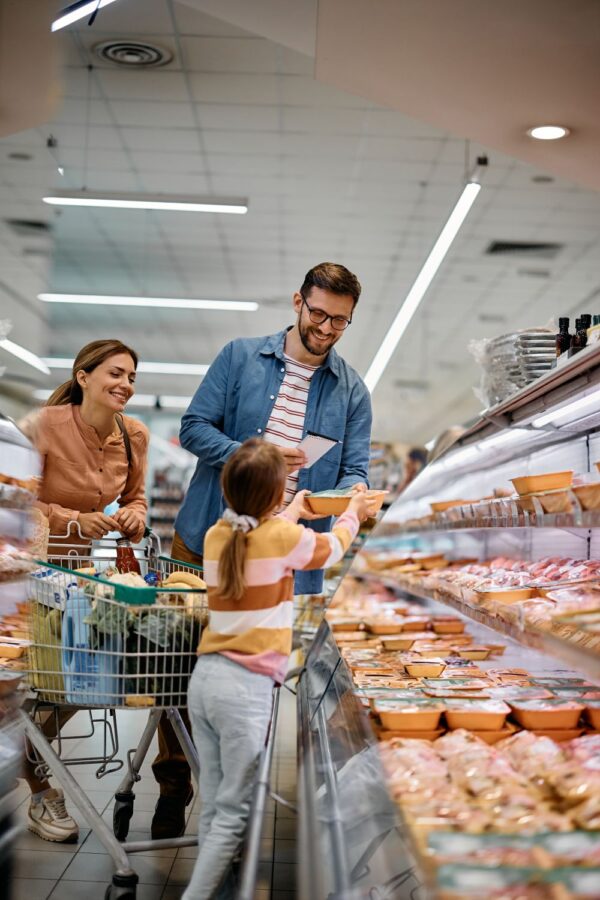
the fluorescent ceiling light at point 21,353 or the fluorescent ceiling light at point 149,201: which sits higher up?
the fluorescent ceiling light at point 149,201

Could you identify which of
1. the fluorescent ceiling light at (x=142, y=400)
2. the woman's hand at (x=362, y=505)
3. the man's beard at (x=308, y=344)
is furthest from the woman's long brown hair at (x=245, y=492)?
the fluorescent ceiling light at (x=142, y=400)

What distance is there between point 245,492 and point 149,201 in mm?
6044

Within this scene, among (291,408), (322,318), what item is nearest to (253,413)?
(291,408)

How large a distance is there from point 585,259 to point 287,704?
23.1ft

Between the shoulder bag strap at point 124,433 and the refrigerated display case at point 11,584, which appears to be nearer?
the refrigerated display case at point 11,584

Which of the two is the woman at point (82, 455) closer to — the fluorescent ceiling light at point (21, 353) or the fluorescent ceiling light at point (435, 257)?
the fluorescent ceiling light at point (21, 353)

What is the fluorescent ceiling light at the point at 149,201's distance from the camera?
25.9ft

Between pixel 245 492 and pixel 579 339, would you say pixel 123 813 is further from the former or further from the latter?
pixel 579 339

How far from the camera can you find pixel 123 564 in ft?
10.0

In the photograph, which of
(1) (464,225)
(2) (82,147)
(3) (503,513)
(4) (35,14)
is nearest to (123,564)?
(3) (503,513)

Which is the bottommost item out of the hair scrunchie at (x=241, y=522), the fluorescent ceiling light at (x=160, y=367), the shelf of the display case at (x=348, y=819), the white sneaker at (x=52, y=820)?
the white sneaker at (x=52, y=820)

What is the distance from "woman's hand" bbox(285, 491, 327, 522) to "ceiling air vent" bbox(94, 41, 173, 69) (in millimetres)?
5161

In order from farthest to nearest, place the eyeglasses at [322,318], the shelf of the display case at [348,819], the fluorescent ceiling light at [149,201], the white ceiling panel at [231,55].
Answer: the fluorescent ceiling light at [149,201] < the white ceiling panel at [231,55] < the eyeglasses at [322,318] < the shelf of the display case at [348,819]

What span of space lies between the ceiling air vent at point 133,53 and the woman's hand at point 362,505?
5.23 metres
